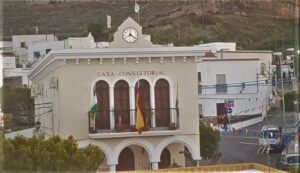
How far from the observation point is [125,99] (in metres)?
3.20

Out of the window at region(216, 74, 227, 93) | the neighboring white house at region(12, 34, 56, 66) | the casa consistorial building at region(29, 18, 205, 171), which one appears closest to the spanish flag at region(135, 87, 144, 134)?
the casa consistorial building at region(29, 18, 205, 171)

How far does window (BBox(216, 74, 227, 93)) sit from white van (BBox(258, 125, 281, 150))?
0.26 meters

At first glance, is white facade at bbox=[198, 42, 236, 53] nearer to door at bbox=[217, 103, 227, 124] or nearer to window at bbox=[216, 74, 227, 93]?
window at bbox=[216, 74, 227, 93]

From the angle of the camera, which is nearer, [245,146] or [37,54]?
[37,54]

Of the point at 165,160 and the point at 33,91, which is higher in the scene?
the point at 33,91

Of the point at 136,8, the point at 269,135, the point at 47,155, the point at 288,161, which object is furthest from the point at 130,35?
the point at 288,161

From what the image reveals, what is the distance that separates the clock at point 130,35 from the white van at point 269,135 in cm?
71

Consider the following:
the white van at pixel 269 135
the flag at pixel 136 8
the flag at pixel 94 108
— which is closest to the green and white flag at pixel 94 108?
the flag at pixel 94 108

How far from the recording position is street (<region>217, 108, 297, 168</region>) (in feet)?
10.7

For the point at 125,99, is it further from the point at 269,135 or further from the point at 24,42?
the point at 269,135

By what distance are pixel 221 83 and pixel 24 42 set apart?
90 centimetres

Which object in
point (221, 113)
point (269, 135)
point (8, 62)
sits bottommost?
point (269, 135)

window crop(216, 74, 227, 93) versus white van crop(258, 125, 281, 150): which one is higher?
window crop(216, 74, 227, 93)

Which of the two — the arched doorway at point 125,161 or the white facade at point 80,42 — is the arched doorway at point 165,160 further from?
the white facade at point 80,42
